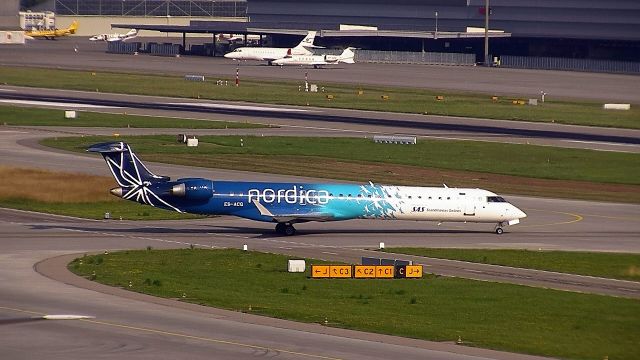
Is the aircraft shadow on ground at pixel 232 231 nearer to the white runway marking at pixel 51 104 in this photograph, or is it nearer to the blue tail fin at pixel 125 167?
the blue tail fin at pixel 125 167

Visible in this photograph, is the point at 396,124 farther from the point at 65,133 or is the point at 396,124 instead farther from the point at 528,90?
the point at 528,90

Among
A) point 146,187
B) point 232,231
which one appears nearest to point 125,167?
point 146,187

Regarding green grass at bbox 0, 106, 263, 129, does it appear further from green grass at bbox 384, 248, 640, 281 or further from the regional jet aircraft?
green grass at bbox 384, 248, 640, 281

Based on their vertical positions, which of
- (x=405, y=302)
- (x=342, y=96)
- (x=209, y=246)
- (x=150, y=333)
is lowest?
(x=405, y=302)

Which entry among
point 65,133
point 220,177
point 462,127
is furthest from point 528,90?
point 220,177

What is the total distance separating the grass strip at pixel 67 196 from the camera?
3061 inches

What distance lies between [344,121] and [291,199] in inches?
2316

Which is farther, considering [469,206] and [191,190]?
[469,206]

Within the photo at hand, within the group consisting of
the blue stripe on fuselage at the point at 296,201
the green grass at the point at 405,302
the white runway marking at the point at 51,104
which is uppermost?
the white runway marking at the point at 51,104

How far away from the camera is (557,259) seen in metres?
65.4

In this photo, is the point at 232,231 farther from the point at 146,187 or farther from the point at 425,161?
the point at 425,161

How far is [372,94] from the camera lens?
161 metres

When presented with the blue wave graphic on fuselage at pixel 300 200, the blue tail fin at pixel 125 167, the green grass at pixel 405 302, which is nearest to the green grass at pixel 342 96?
the blue wave graphic on fuselage at pixel 300 200

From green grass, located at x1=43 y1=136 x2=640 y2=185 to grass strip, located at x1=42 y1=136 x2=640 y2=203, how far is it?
8 cm
